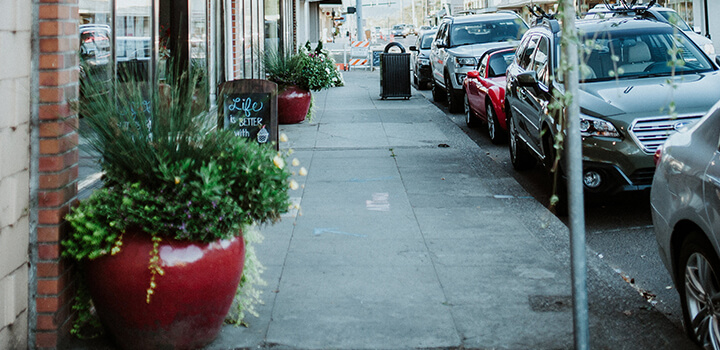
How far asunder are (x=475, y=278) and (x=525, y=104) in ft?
14.2

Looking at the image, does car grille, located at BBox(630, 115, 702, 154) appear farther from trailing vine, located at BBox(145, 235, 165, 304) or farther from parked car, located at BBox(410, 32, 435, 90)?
parked car, located at BBox(410, 32, 435, 90)

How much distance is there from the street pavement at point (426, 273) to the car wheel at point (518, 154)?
0.40m

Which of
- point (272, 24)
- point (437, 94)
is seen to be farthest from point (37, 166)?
point (437, 94)

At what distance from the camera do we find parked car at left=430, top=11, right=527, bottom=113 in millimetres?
16922

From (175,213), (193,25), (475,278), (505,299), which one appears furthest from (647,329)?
(193,25)

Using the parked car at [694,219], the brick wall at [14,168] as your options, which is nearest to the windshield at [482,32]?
the parked car at [694,219]

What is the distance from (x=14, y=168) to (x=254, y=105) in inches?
204

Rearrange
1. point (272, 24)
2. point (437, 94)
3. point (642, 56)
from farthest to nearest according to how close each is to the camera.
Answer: point (437, 94)
point (272, 24)
point (642, 56)

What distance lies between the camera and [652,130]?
7.41 meters

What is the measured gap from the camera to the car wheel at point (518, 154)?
34.7 ft

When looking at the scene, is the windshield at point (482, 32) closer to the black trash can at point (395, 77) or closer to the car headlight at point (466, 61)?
the car headlight at point (466, 61)

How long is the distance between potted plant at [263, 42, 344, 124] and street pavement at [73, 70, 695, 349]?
4132 mm

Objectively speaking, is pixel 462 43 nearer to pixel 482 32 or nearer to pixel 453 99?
pixel 482 32

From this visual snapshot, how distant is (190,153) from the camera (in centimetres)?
443
